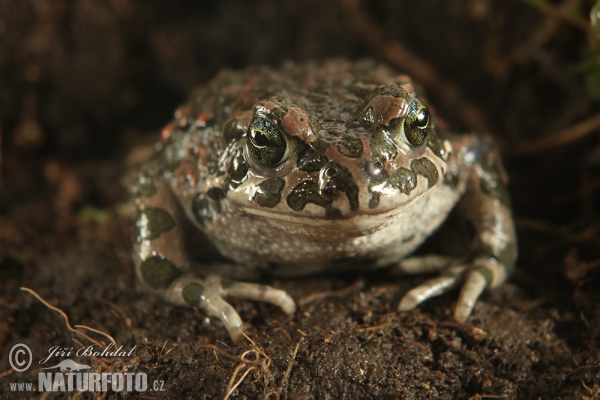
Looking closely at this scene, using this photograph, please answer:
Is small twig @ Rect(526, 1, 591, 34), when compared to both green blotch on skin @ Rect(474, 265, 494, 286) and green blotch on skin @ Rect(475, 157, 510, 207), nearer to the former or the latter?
green blotch on skin @ Rect(475, 157, 510, 207)

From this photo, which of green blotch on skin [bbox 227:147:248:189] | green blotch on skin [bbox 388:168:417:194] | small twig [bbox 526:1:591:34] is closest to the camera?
green blotch on skin [bbox 388:168:417:194]

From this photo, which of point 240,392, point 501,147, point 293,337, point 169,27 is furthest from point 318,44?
point 240,392

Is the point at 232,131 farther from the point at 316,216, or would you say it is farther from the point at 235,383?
the point at 235,383

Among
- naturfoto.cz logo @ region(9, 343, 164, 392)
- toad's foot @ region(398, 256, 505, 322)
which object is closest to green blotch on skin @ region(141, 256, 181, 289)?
naturfoto.cz logo @ region(9, 343, 164, 392)

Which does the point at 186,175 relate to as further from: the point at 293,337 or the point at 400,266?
the point at 400,266

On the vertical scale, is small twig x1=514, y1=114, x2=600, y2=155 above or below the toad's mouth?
above

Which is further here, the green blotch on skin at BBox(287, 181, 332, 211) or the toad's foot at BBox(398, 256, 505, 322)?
the toad's foot at BBox(398, 256, 505, 322)

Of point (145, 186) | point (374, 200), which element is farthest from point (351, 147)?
point (145, 186)

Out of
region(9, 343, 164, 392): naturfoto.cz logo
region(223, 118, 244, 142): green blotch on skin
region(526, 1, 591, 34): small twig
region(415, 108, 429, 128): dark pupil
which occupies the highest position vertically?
region(526, 1, 591, 34): small twig
